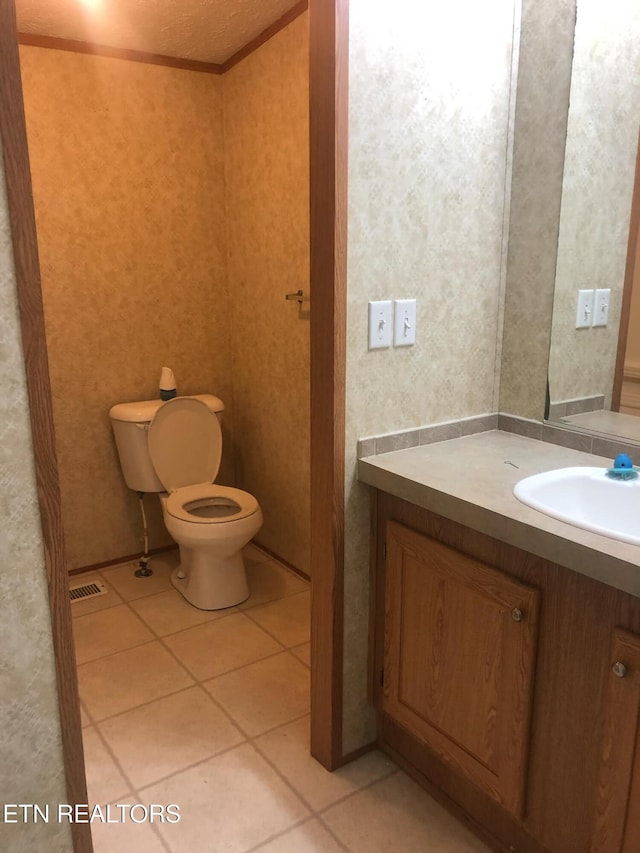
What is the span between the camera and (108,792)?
70.2 inches

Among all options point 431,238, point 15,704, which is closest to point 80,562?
point 15,704

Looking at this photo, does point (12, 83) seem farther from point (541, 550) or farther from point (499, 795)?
point (499, 795)

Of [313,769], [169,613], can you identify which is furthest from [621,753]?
[169,613]

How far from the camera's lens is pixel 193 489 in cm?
293

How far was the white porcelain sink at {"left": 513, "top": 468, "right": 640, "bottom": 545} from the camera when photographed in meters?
1.50

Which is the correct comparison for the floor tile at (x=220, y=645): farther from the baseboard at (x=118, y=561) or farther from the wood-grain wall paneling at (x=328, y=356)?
the baseboard at (x=118, y=561)


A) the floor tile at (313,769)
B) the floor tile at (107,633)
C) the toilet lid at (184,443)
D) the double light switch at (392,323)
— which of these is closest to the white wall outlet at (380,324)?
the double light switch at (392,323)

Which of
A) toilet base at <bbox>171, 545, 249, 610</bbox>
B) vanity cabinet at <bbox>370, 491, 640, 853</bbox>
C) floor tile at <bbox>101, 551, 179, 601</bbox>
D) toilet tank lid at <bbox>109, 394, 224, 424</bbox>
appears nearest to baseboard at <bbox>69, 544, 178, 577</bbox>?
floor tile at <bbox>101, 551, 179, 601</bbox>

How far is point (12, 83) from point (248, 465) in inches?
95.8

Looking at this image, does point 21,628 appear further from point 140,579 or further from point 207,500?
point 140,579

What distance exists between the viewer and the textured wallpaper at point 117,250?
267 cm

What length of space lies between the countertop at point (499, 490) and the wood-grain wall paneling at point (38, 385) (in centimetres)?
81

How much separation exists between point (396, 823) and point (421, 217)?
1564 mm

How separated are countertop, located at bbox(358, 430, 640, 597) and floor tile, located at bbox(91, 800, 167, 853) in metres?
1.04
